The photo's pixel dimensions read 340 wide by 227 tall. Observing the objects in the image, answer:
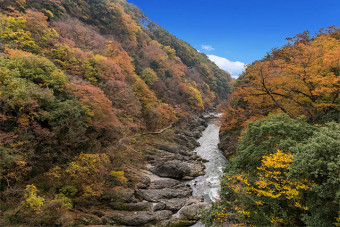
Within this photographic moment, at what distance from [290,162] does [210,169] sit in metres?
14.9

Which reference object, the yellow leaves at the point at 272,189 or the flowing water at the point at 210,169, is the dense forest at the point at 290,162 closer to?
the yellow leaves at the point at 272,189

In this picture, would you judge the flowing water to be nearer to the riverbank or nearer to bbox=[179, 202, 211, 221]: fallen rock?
the riverbank

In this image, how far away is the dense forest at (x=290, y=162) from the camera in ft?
20.2

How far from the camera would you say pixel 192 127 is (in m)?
40.0

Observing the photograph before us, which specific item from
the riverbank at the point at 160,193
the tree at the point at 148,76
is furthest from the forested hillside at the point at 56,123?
the tree at the point at 148,76

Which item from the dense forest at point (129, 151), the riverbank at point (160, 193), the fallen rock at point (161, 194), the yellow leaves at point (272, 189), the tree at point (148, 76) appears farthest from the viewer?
the tree at point (148, 76)

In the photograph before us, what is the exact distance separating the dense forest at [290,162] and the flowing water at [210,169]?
8.32ft

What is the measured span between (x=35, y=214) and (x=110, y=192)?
5.21m

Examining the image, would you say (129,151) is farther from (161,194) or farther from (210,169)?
(210,169)

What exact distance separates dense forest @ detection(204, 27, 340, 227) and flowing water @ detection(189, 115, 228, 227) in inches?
99.8

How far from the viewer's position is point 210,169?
21.8 m

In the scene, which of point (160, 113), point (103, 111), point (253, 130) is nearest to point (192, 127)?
point (160, 113)

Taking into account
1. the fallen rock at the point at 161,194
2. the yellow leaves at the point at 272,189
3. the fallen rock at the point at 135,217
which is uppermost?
the yellow leaves at the point at 272,189

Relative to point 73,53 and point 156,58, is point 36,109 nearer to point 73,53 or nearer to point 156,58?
point 73,53
